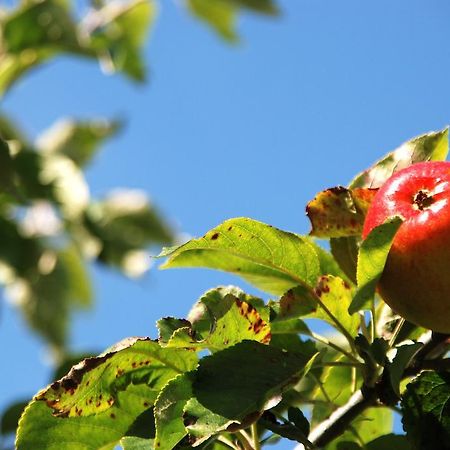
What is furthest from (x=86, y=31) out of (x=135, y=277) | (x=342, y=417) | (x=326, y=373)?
(x=342, y=417)

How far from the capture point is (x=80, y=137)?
3.53 m

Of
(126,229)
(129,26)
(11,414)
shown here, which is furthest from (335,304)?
(129,26)

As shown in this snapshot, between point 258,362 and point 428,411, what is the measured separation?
18 cm

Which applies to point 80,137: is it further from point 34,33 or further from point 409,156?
point 409,156

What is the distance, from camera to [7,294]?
10.7 feet

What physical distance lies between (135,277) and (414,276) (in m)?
2.23

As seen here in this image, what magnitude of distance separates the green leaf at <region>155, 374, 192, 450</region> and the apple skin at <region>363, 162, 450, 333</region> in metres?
0.24

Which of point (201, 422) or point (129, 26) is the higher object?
point (129, 26)

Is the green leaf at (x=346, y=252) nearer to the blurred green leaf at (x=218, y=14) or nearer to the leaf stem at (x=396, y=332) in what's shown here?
the leaf stem at (x=396, y=332)

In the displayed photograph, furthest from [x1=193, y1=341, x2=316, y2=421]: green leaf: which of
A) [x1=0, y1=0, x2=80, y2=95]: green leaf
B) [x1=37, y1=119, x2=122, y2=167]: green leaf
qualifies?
[x1=37, y1=119, x2=122, y2=167]: green leaf

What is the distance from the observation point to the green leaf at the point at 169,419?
817mm

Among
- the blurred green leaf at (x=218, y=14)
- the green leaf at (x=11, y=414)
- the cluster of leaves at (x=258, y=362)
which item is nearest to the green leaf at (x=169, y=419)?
the cluster of leaves at (x=258, y=362)

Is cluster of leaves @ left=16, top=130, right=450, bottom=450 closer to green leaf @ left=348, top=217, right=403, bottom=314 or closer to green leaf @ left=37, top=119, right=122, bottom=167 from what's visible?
green leaf @ left=348, top=217, right=403, bottom=314

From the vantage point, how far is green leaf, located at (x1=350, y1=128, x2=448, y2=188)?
107cm
